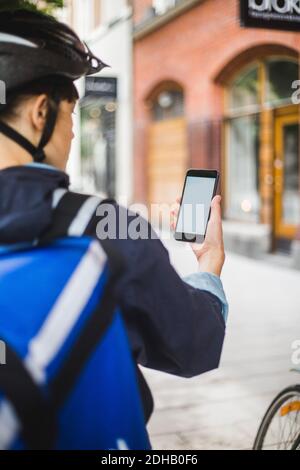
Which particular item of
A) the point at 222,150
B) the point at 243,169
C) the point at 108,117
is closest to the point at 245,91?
the point at 222,150

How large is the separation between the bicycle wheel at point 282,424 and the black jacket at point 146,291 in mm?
1823

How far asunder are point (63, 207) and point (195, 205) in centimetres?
59

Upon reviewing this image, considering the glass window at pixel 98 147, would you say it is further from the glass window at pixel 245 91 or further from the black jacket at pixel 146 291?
the black jacket at pixel 146 291

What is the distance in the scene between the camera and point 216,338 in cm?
140

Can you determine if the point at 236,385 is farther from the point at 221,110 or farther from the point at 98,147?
the point at 98,147

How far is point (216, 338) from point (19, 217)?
20.9 inches

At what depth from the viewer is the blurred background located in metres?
4.96

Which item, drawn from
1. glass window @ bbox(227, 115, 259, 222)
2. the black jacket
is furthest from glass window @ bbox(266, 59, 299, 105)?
the black jacket

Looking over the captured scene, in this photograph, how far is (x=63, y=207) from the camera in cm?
120

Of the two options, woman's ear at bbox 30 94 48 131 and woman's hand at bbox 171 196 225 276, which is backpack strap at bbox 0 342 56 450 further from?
woman's hand at bbox 171 196 225 276

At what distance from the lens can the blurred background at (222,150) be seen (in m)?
4.96

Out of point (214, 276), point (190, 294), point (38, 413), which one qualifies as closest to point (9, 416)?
point (38, 413)

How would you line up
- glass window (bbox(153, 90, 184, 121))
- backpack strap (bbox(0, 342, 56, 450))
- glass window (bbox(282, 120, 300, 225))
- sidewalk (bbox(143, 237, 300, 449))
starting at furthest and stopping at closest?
glass window (bbox(153, 90, 184, 121)), glass window (bbox(282, 120, 300, 225)), sidewalk (bbox(143, 237, 300, 449)), backpack strap (bbox(0, 342, 56, 450))

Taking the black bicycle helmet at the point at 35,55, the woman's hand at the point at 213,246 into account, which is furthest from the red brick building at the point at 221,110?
the black bicycle helmet at the point at 35,55
